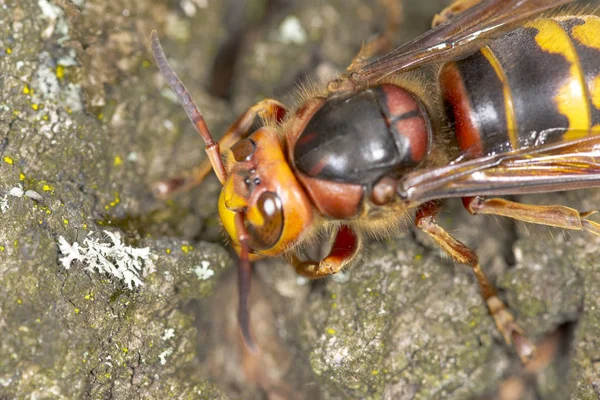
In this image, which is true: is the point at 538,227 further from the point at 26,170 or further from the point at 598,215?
the point at 26,170

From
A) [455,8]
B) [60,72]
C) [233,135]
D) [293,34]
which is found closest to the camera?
[60,72]

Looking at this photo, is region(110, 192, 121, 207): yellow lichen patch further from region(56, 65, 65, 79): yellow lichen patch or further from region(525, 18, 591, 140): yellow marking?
region(525, 18, 591, 140): yellow marking

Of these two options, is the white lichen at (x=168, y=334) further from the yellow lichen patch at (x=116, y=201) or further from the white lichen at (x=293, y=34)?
the white lichen at (x=293, y=34)

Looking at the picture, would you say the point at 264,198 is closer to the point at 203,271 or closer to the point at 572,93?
the point at 203,271

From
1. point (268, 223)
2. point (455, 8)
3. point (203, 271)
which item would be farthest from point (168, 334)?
point (455, 8)

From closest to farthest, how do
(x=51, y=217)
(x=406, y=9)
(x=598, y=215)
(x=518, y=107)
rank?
(x=51, y=217), (x=518, y=107), (x=598, y=215), (x=406, y=9)

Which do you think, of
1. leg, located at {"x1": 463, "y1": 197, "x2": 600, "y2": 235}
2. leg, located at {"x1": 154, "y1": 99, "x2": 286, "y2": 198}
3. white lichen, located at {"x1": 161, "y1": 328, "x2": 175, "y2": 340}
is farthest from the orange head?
leg, located at {"x1": 463, "y1": 197, "x2": 600, "y2": 235}

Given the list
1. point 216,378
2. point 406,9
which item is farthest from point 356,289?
point 406,9
